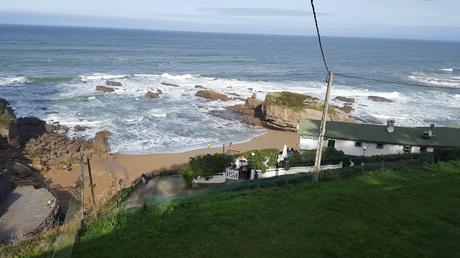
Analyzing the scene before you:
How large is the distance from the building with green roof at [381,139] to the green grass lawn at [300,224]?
1124 centimetres

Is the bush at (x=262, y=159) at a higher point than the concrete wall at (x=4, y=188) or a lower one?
higher

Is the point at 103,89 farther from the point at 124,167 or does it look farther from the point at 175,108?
the point at 124,167

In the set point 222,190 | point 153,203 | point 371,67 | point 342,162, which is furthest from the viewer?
point 371,67

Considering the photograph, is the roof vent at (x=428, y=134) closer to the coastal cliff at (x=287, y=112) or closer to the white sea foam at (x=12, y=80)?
the coastal cliff at (x=287, y=112)

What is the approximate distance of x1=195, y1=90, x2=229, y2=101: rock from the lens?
59.9 meters

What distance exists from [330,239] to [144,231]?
19.4 feet

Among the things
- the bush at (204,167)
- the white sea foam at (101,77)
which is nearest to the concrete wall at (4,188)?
the bush at (204,167)

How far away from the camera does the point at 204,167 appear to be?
80.0 ft

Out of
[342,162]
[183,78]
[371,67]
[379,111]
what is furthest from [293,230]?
[371,67]

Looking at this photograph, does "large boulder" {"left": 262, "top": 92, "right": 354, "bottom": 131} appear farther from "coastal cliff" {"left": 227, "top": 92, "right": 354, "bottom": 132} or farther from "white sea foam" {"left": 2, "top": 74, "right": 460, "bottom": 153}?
"white sea foam" {"left": 2, "top": 74, "right": 460, "bottom": 153}

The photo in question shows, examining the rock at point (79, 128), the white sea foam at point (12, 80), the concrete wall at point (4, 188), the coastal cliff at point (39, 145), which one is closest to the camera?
the concrete wall at point (4, 188)

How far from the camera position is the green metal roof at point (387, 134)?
29748mm

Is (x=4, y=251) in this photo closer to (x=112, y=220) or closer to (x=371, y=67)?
(x=112, y=220)

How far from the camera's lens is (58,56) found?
94.7 metres
